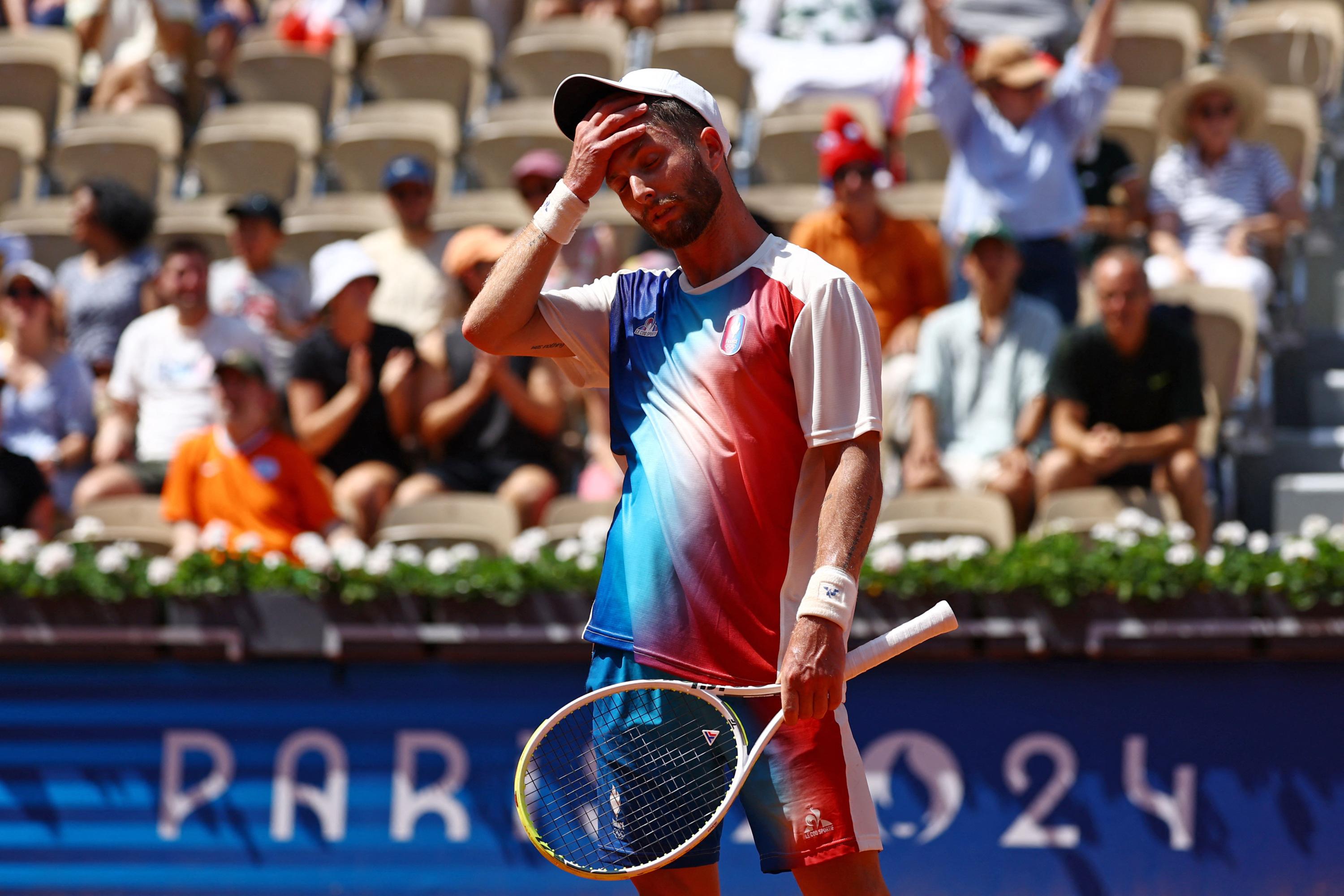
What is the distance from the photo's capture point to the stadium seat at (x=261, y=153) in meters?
10.0

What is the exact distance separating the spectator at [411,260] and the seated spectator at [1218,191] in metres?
3.41

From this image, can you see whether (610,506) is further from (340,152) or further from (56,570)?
(340,152)

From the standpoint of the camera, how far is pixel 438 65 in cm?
1063

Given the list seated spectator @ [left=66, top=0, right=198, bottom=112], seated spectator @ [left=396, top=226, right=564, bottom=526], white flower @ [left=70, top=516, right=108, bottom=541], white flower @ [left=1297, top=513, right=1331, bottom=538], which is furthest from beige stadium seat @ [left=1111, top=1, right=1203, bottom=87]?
white flower @ [left=70, top=516, right=108, bottom=541]

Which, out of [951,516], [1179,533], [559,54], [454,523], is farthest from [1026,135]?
[559,54]

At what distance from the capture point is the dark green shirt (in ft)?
22.0

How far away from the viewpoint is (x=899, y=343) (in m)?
7.51

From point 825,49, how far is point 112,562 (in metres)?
5.32

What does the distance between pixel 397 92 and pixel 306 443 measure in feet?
13.9

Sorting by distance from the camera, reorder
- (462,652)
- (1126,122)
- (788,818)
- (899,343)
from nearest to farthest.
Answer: (788,818)
(462,652)
(899,343)
(1126,122)

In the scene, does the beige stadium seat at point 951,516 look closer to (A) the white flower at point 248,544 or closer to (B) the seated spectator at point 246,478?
(B) the seated spectator at point 246,478

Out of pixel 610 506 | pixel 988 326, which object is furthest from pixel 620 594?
pixel 988 326

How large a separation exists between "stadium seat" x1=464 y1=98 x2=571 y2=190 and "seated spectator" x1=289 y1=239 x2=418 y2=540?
89.2 inches

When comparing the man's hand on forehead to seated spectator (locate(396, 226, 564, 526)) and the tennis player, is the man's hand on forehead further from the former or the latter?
seated spectator (locate(396, 226, 564, 526))
